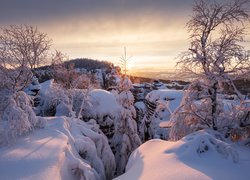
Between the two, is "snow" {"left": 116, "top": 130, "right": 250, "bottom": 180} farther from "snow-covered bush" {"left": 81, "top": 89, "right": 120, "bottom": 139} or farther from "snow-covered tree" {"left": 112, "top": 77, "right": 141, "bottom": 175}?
"snow-covered bush" {"left": 81, "top": 89, "right": 120, "bottom": 139}

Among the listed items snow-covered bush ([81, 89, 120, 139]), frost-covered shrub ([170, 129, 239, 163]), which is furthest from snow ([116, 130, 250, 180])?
snow-covered bush ([81, 89, 120, 139])

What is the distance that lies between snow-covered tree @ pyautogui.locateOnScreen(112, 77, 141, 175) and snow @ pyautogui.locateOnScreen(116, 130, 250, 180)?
10.8 metres

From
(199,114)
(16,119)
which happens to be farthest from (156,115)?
(16,119)

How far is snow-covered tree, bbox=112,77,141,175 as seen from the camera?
2505 cm

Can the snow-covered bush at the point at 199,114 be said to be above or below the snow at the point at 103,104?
above

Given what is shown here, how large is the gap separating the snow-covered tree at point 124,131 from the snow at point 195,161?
10.8 m

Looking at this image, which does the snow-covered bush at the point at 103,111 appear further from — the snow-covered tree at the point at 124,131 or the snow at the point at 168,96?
the snow at the point at 168,96

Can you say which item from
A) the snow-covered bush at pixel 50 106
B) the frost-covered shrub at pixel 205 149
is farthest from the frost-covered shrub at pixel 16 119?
the snow-covered bush at pixel 50 106

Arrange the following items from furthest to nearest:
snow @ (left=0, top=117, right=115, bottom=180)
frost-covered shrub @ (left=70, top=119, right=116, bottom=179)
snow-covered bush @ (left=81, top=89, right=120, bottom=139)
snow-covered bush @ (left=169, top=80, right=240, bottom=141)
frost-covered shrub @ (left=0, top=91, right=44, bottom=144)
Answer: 1. snow-covered bush @ (left=81, top=89, right=120, bottom=139)
2. frost-covered shrub @ (left=70, top=119, right=116, bottom=179)
3. snow-covered bush @ (left=169, top=80, right=240, bottom=141)
4. frost-covered shrub @ (left=0, top=91, right=44, bottom=144)
5. snow @ (left=0, top=117, right=115, bottom=180)

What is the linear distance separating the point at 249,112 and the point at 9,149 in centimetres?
1076

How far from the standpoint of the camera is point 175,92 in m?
33.5

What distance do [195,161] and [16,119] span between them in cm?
913

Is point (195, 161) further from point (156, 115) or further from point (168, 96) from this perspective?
point (168, 96)

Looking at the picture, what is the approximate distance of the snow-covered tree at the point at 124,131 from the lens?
2505 cm
